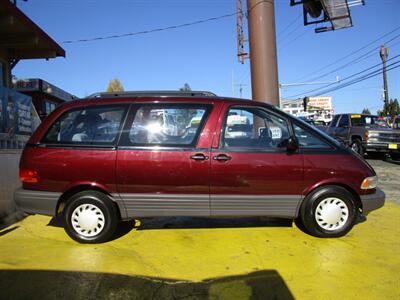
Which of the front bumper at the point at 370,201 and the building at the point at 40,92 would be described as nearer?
the front bumper at the point at 370,201

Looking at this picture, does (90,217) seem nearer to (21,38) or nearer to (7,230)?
(7,230)

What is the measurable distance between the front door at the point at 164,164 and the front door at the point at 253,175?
0.55 feet

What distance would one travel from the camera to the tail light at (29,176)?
446cm

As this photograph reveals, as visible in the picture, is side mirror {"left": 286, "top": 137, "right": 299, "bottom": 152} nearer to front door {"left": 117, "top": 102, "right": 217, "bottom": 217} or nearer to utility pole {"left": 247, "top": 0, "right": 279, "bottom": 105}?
front door {"left": 117, "top": 102, "right": 217, "bottom": 217}

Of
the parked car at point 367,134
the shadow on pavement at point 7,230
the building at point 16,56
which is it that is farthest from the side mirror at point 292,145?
the parked car at point 367,134

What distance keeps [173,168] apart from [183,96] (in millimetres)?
971

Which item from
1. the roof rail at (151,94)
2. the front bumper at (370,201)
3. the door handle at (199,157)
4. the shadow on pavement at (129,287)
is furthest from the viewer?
the roof rail at (151,94)

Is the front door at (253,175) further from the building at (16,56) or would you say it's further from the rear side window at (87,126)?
the building at (16,56)

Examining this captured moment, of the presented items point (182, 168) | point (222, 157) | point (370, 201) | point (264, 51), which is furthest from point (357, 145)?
point (182, 168)

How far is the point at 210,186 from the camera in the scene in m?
4.37

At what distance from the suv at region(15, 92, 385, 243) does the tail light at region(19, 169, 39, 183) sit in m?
0.01

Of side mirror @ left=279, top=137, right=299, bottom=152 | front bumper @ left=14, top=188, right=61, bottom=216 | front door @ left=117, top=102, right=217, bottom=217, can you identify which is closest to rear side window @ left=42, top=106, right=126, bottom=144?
front door @ left=117, top=102, right=217, bottom=217

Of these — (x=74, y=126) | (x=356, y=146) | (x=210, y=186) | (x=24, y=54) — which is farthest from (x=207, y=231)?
(x=356, y=146)

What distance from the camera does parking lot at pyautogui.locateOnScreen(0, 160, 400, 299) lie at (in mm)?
3244
